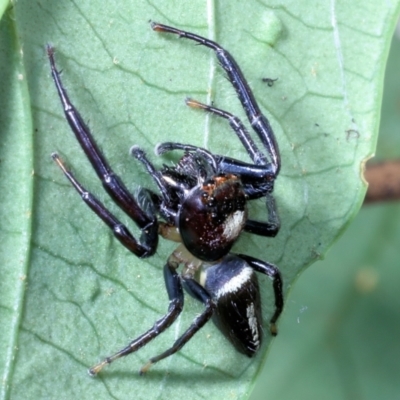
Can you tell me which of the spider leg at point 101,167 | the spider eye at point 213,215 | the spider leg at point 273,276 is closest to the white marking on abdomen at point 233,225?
the spider eye at point 213,215

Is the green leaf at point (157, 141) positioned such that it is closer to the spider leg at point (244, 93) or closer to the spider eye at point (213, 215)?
the spider leg at point (244, 93)

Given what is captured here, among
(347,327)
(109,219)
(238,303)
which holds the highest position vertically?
(109,219)

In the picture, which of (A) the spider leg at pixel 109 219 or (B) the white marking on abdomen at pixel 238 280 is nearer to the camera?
(A) the spider leg at pixel 109 219

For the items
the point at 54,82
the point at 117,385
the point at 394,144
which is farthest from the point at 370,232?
the point at 54,82

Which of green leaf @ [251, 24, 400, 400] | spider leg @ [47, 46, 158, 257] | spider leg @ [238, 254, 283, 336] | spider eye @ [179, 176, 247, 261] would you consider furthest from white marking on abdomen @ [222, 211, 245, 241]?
green leaf @ [251, 24, 400, 400]

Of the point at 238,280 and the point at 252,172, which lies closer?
the point at 252,172

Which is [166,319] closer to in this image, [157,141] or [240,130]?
[157,141]

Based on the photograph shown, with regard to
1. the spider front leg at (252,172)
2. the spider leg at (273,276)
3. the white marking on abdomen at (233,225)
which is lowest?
the spider leg at (273,276)

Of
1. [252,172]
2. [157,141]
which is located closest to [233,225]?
[252,172]
